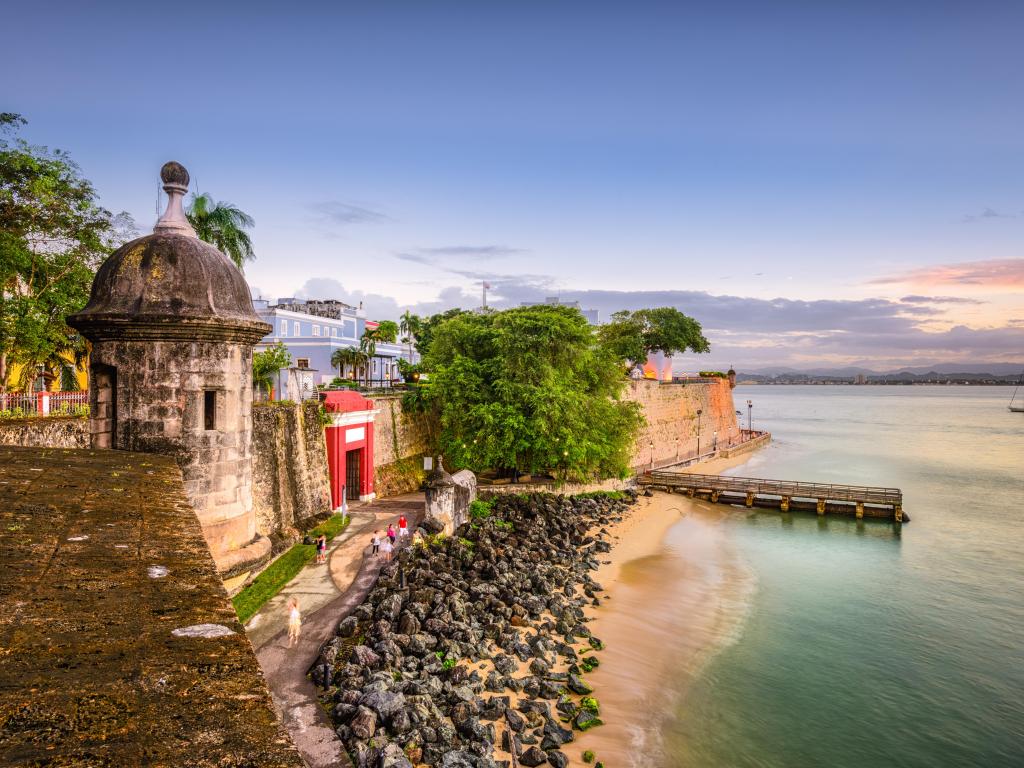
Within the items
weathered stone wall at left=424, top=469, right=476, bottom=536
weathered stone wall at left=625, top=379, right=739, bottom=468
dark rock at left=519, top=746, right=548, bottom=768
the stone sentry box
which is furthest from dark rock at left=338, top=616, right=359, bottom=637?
weathered stone wall at left=625, top=379, right=739, bottom=468

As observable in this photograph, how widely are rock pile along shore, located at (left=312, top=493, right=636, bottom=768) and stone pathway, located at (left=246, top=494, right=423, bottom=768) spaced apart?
36 cm

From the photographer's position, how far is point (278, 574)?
1789 cm

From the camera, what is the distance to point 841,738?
1504 cm

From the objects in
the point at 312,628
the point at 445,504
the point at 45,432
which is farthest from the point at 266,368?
the point at 312,628

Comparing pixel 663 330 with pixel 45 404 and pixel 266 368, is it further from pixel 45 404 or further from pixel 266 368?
pixel 45 404

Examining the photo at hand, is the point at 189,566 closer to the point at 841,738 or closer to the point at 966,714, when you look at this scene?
the point at 841,738

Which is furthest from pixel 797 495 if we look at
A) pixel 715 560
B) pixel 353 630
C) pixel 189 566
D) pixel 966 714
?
pixel 189 566

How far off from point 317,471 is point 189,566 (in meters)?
20.4

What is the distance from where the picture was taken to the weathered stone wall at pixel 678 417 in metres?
51.1

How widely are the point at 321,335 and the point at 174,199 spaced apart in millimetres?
44383

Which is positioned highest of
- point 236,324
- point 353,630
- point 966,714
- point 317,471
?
point 236,324

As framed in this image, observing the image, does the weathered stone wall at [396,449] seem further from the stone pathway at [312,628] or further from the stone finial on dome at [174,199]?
the stone finial on dome at [174,199]

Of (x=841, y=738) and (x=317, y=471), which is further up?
(x=317, y=471)

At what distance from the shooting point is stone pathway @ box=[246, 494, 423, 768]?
11.6 meters
